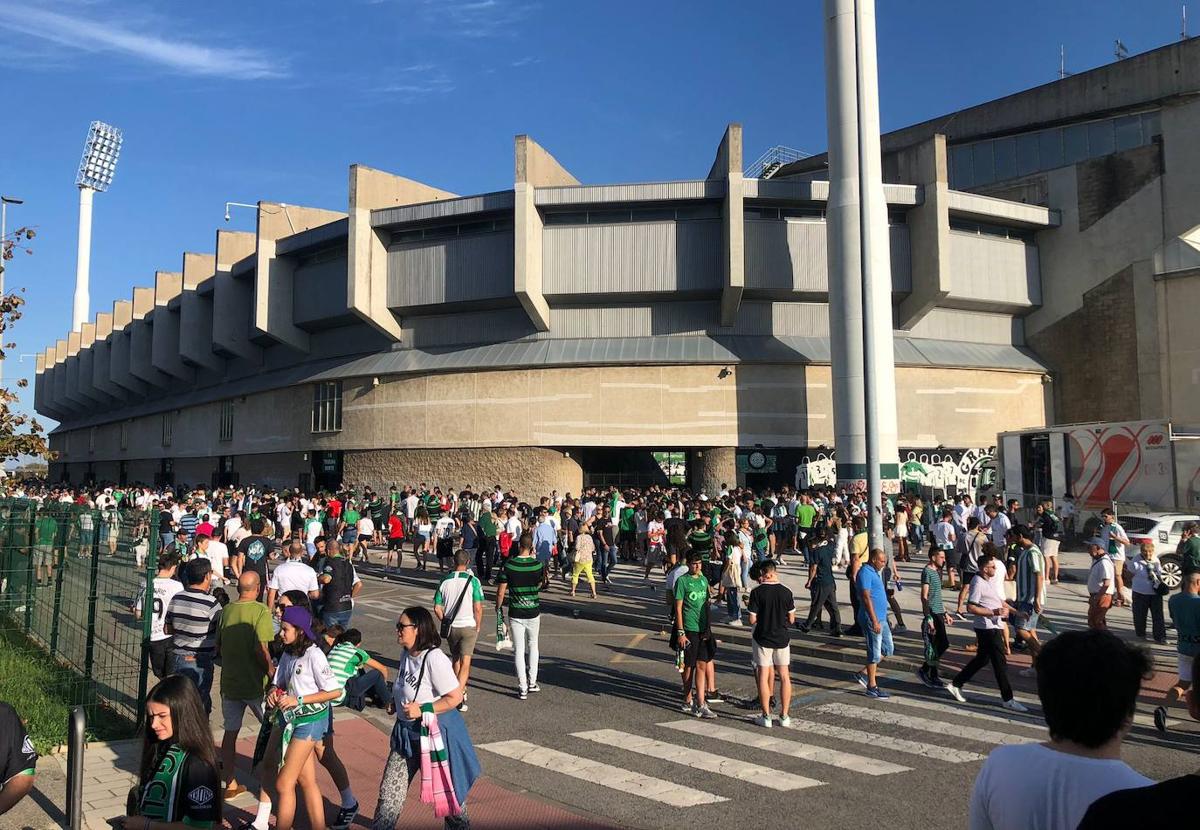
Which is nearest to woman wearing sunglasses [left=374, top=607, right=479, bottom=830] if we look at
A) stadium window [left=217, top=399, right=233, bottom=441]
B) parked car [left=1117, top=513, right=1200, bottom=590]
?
parked car [left=1117, top=513, right=1200, bottom=590]

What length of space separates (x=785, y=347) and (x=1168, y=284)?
51.1 ft

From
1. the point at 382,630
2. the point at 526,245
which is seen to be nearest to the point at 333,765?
the point at 382,630

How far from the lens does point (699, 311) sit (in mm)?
34719

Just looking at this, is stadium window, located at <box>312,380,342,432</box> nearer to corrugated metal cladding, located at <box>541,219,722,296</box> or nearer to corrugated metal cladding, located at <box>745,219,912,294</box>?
corrugated metal cladding, located at <box>541,219,722,296</box>

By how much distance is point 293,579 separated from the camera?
968 centimetres

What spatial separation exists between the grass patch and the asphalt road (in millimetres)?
2707

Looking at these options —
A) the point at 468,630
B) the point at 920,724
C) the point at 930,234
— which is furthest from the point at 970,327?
the point at 468,630

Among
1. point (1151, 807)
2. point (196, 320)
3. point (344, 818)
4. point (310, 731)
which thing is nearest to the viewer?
point (1151, 807)

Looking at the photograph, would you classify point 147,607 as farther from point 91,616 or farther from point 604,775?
point 604,775

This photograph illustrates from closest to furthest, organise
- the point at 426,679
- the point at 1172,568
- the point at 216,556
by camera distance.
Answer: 1. the point at 426,679
2. the point at 216,556
3. the point at 1172,568

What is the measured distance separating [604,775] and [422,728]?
2439mm

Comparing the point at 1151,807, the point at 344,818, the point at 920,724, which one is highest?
the point at 1151,807

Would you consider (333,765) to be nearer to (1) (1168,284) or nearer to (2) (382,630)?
(2) (382,630)

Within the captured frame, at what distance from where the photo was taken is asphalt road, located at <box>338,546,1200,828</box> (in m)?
6.32
